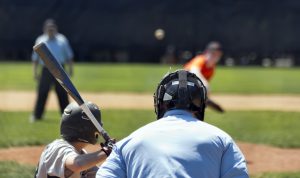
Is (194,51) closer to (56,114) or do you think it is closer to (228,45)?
(228,45)

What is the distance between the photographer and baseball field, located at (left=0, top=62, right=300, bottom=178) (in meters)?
9.11

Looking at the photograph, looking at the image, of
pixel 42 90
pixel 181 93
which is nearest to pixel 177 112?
pixel 181 93

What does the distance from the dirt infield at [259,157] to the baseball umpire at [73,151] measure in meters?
4.28

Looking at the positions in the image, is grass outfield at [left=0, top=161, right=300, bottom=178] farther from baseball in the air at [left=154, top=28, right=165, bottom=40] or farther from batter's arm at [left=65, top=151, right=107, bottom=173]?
baseball in the air at [left=154, top=28, right=165, bottom=40]

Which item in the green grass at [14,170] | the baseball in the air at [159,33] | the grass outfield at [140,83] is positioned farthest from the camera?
the baseball in the air at [159,33]

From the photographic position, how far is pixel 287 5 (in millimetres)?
35938

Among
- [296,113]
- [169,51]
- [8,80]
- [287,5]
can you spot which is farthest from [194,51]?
[296,113]

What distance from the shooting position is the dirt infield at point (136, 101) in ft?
55.4

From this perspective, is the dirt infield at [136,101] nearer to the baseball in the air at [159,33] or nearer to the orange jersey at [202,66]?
the orange jersey at [202,66]

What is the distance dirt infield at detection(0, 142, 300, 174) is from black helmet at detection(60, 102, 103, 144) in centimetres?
428

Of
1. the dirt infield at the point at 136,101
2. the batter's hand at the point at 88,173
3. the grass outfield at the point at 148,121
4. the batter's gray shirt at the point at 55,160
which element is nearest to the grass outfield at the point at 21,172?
the grass outfield at the point at 148,121

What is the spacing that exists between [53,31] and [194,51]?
77.4 ft

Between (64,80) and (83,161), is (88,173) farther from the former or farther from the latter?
(64,80)


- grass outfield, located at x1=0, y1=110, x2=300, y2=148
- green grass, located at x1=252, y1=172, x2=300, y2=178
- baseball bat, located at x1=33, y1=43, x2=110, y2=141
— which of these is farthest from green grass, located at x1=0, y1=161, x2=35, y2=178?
baseball bat, located at x1=33, y1=43, x2=110, y2=141
